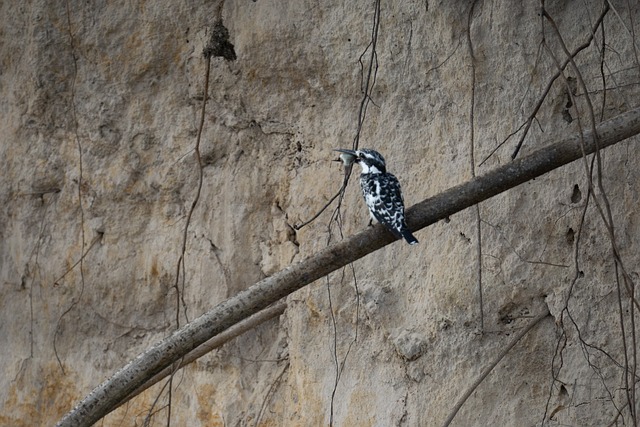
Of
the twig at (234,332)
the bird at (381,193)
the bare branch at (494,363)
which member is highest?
the twig at (234,332)

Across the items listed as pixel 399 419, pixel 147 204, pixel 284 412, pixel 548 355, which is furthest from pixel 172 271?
pixel 548 355

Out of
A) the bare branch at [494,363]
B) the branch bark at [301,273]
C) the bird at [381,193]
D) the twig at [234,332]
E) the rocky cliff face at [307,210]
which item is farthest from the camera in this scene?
the twig at [234,332]

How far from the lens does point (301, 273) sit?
330cm

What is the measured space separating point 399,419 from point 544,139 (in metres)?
1.47

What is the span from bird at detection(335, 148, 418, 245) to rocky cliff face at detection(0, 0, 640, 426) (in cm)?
36

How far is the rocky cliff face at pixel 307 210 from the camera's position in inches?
172

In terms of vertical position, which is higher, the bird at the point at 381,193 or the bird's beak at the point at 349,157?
the bird's beak at the point at 349,157

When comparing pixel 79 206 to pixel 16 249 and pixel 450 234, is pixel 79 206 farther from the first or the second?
pixel 450 234

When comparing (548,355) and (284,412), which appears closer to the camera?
(548,355)

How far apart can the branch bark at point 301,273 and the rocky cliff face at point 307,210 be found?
485 millimetres

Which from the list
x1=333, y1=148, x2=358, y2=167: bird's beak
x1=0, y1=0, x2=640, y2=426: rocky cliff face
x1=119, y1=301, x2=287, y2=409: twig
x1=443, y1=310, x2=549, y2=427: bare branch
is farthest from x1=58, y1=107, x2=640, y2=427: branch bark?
x1=119, y1=301, x2=287, y2=409: twig

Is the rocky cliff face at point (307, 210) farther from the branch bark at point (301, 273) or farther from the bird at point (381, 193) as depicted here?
the branch bark at point (301, 273)

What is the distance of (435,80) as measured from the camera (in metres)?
4.71

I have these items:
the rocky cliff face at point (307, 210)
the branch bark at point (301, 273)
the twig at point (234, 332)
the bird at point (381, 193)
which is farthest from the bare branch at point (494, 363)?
the twig at point (234, 332)
